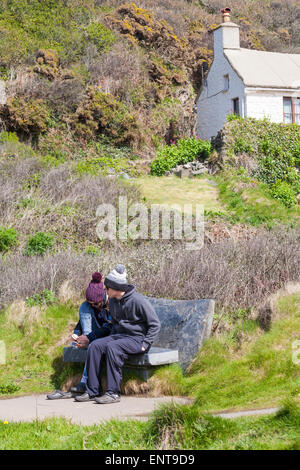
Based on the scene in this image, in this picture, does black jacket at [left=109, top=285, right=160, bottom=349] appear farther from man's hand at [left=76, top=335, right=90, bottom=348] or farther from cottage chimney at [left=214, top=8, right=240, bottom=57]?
cottage chimney at [left=214, top=8, right=240, bottom=57]

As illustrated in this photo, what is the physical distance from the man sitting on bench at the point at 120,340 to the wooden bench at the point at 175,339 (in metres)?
0.19

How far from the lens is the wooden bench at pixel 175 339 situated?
6099 mm

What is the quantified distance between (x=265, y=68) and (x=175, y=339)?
22.5 metres

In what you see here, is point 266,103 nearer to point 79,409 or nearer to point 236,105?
point 236,105

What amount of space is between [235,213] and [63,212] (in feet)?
18.0

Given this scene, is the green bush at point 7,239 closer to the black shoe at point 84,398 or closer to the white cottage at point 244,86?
the black shoe at point 84,398

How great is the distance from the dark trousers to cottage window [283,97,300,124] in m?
21.3

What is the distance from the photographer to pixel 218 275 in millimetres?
8109

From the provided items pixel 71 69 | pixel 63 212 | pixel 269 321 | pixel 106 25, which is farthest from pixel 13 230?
pixel 106 25

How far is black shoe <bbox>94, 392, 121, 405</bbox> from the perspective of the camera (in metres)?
5.72

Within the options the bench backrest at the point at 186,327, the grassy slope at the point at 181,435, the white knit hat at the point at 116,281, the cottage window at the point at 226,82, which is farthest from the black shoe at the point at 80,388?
the cottage window at the point at 226,82

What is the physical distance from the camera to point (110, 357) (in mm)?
5883

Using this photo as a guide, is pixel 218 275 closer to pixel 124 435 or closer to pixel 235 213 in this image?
pixel 124 435

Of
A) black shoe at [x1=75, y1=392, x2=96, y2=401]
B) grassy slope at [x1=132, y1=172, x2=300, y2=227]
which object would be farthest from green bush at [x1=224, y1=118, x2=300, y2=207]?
black shoe at [x1=75, y1=392, x2=96, y2=401]
